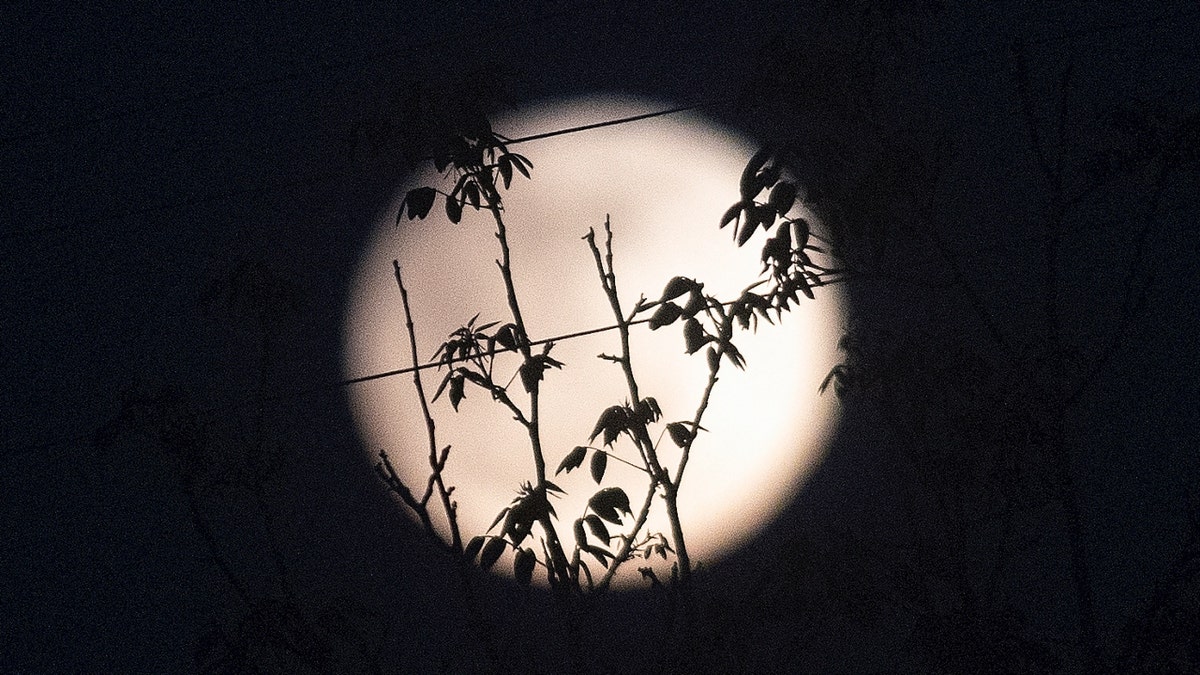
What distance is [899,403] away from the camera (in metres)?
2.60

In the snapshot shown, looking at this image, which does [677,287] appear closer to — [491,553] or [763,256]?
[763,256]

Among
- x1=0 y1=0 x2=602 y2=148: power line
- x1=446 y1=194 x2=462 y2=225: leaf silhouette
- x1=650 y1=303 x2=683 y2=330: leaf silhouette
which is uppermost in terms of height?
x1=0 y1=0 x2=602 y2=148: power line

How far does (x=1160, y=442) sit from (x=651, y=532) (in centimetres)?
169

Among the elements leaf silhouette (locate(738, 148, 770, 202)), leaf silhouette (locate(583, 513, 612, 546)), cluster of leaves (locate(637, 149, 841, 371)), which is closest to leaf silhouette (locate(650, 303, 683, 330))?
cluster of leaves (locate(637, 149, 841, 371))

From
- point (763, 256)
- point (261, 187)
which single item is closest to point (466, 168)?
point (763, 256)

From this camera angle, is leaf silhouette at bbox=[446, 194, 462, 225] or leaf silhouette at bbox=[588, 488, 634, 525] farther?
leaf silhouette at bbox=[446, 194, 462, 225]

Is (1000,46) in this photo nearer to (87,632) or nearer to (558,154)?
(558,154)

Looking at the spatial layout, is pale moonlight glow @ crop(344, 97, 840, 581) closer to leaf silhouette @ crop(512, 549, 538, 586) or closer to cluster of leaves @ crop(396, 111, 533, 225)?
cluster of leaves @ crop(396, 111, 533, 225)

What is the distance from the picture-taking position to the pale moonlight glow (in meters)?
2.75

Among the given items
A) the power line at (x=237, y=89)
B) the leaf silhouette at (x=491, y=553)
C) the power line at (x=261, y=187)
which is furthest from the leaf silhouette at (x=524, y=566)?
the power line at (x=237, y=89)

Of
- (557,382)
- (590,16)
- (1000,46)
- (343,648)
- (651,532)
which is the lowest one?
(343,648)

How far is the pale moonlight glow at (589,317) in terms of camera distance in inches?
108

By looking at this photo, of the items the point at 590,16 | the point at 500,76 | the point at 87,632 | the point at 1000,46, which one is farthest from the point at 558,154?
the point at 87,632

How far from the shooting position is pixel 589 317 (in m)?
2.79
